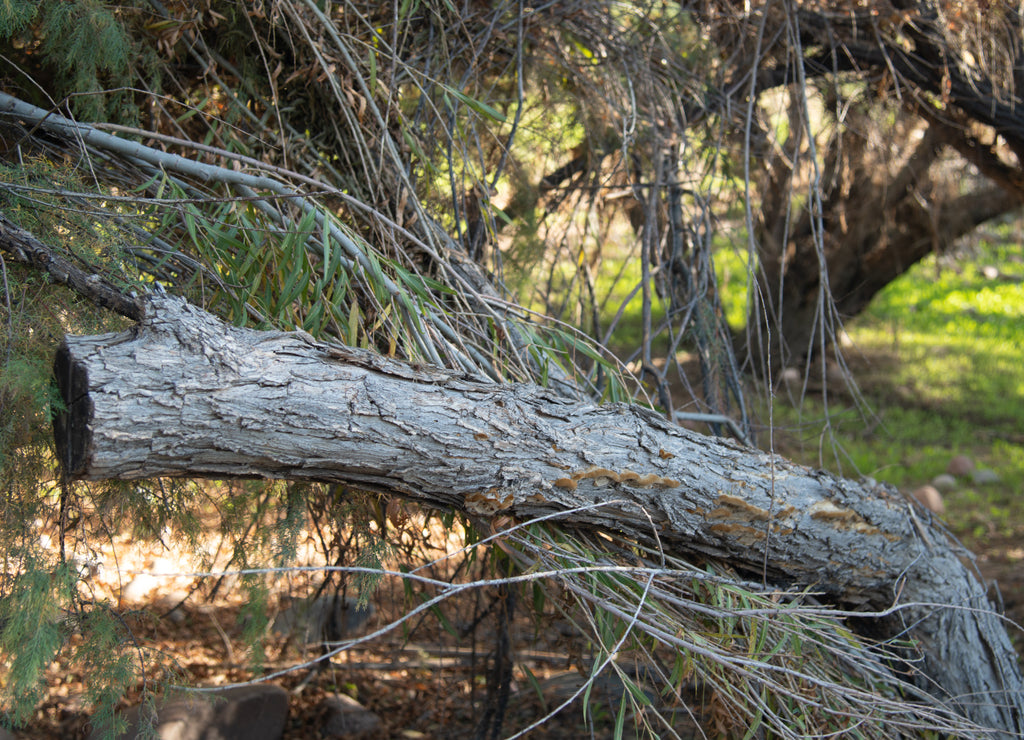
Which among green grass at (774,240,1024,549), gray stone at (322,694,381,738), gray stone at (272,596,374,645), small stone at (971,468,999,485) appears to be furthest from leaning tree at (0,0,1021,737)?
small stone at (971,468,999,485)

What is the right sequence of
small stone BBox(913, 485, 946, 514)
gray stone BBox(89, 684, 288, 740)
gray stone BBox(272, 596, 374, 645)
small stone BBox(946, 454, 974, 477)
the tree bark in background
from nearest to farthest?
gray stone BBox(89, 684, 288, 740) < gray stone BBox(272, 596, 374, 645) < small stone BBox(913, 485, 946, 514) < the tree bark in background < small stone BBox(946, 454, 974, 477)

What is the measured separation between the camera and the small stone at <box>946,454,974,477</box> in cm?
526

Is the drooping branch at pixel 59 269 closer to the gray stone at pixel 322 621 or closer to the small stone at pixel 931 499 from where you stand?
the gray stone at pixel 322 621

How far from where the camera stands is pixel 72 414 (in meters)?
1.32

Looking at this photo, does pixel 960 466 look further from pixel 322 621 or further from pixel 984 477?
pixel 322 621

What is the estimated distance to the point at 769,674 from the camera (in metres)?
1.80

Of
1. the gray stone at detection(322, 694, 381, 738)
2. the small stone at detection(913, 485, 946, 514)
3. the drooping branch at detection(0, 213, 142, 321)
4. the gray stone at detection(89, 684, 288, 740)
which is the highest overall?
the drooping branch at detection(0, 213, 142, 321)

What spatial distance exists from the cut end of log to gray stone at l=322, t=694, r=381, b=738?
2.03m

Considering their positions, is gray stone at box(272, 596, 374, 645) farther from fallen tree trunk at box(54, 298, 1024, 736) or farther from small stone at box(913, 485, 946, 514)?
small stone at box(913, 485, 946, 514)

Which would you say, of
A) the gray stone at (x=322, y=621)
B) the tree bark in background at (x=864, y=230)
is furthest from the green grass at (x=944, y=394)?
the gray stone at (x=322, y=621)

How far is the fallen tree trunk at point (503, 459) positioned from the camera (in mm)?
1354

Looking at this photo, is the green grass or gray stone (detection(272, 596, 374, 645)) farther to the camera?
the green grass

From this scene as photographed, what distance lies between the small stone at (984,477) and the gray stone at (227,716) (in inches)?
180

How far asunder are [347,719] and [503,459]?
201cm
